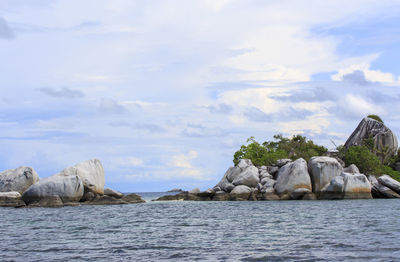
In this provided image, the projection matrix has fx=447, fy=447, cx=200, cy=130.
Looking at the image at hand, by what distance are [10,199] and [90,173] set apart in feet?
25.4

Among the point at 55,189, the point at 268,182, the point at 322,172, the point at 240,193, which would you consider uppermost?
the point at 322,172

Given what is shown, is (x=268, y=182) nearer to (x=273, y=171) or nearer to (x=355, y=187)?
(x=273, y=171)

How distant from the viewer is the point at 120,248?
1580 centimetres

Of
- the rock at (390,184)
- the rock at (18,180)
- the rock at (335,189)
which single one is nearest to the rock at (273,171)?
the rock at (335,189)

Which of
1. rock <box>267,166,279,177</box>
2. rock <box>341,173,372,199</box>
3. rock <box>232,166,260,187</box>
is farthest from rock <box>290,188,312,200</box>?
rock <box>267,166,279,177</box>

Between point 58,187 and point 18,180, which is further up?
point 18,180

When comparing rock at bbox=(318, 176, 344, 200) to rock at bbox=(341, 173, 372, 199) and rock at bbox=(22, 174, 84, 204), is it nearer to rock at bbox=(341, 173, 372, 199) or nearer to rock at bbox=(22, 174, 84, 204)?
rock at bbox=(341, 173, 372, 199)

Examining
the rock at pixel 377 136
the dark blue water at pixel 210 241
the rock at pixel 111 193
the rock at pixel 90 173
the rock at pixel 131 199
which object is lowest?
the dark blue water at pixel 210 241

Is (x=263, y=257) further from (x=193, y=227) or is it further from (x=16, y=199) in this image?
(x=16, y=199)

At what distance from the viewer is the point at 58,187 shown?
4119 centimetres

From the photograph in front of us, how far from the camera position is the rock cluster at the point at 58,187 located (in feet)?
134

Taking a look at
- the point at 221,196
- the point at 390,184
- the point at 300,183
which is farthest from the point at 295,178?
the point at 390,184

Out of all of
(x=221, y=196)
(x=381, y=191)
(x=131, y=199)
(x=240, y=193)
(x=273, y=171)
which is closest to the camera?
(x=381, y=191)

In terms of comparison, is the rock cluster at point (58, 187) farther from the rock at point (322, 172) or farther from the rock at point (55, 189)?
the rock at point (322, 172)
